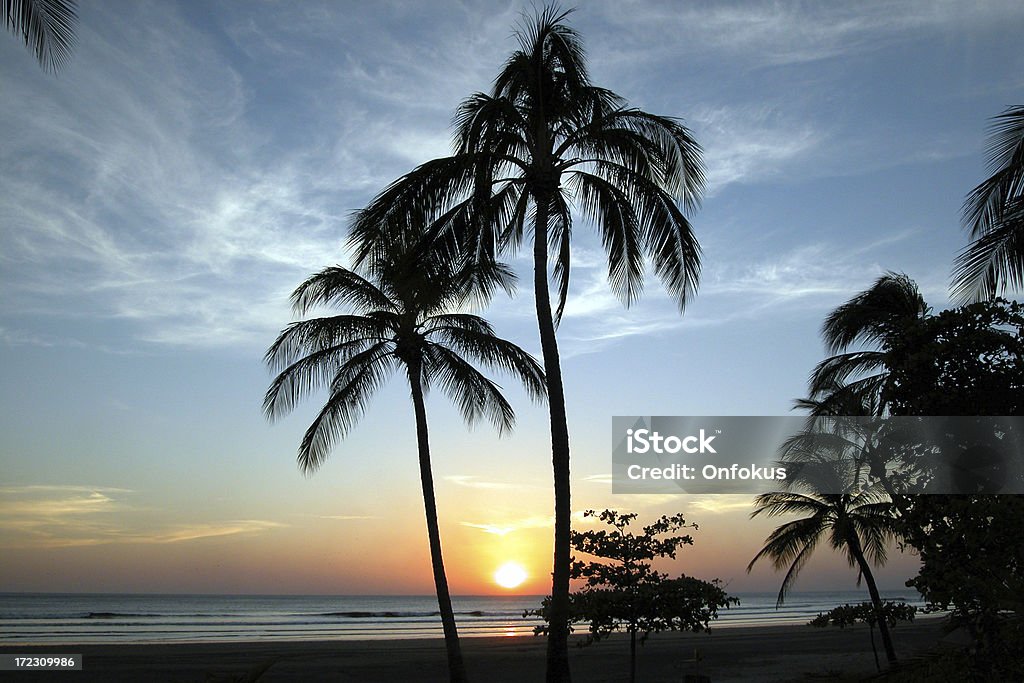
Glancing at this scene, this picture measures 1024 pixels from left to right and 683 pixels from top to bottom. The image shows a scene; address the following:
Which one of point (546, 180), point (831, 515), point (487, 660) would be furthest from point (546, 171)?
point (487, 660)

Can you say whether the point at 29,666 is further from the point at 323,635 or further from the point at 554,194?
the point at 323,635

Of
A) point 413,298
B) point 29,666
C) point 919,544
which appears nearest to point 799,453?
point 413,298

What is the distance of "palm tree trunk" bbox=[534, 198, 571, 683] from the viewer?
1170cm

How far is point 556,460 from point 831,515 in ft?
38.2

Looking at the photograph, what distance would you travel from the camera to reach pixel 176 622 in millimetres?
59125

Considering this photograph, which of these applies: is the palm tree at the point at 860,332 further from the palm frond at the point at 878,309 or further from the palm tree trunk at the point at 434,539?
the palm tree trunk at the point at 434,539

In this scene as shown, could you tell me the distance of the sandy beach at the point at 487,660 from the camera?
22.2m

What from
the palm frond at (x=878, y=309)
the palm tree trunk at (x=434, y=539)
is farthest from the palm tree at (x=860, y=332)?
the palm tree trunk at (x=434, y=539)

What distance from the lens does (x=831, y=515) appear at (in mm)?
20859

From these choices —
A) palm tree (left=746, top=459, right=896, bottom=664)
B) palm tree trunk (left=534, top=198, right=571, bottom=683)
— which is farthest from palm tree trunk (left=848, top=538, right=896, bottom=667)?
palm tree trunk (left=534, top=198, right=571, bottom=683)

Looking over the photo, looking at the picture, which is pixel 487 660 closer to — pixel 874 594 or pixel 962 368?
pixel 874 594

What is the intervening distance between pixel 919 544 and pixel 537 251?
772cm

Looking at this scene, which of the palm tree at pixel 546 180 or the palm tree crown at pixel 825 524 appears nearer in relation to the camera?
the palm tree at pixel 546 180

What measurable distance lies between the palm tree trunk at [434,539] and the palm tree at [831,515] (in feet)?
30.1
